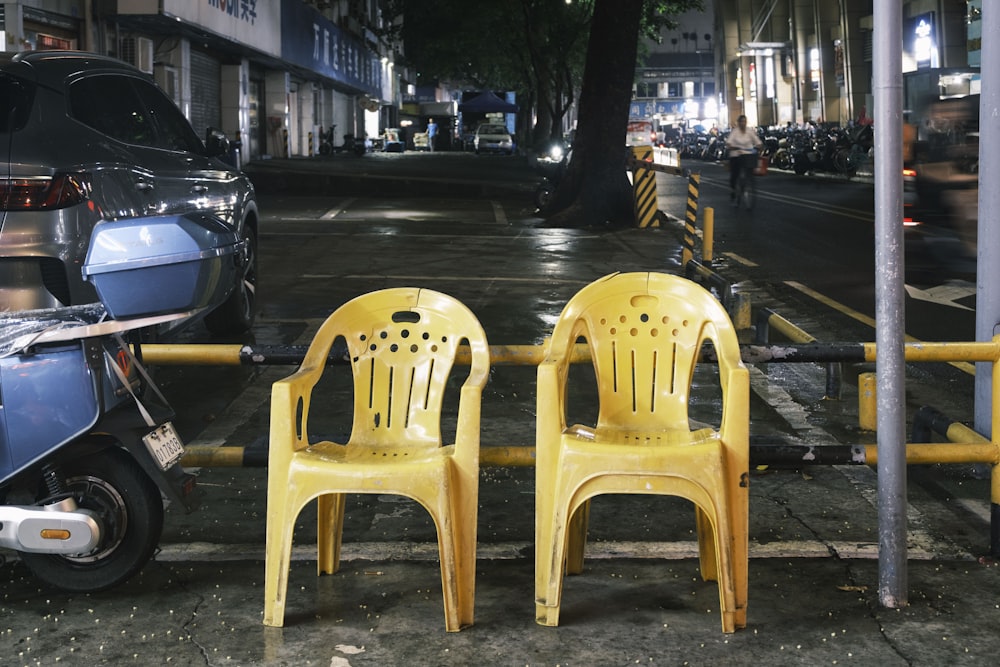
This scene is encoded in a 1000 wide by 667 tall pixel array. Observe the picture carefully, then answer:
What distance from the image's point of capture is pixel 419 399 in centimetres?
461

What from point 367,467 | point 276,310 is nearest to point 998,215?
point 367,467

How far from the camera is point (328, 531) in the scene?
4.64 meters

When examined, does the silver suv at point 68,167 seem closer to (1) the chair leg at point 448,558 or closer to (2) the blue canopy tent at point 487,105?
(1) the chair leg at point 448,558

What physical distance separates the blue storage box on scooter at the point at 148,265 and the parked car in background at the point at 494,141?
207 feet

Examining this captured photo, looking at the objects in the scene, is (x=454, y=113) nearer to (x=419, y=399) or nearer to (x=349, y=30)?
(x=349, y=30)

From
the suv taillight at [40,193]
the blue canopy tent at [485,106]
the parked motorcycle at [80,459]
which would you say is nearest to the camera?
the parked motorcycle at [80,459]

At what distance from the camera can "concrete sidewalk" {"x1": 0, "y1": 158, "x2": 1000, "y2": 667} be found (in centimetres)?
399

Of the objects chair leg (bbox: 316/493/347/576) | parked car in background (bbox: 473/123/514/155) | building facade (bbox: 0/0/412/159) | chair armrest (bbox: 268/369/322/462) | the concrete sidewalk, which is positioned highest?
parked car in background (bbox: 473/123/514/155)

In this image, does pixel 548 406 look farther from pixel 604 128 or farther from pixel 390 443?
pixel 604 128

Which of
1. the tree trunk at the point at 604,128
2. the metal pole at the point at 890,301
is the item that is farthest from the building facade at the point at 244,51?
the metal pole at the point at 890,301

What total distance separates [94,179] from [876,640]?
14.2 ft

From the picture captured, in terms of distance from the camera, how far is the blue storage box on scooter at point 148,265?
13.6 feet

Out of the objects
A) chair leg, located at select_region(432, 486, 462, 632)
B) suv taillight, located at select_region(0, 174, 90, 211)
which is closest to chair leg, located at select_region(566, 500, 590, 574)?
chair leg, located at select_region(432, 486, 462, 632)

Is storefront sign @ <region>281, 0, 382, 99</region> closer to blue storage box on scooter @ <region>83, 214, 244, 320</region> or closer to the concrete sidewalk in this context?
the concrete sidewalk
